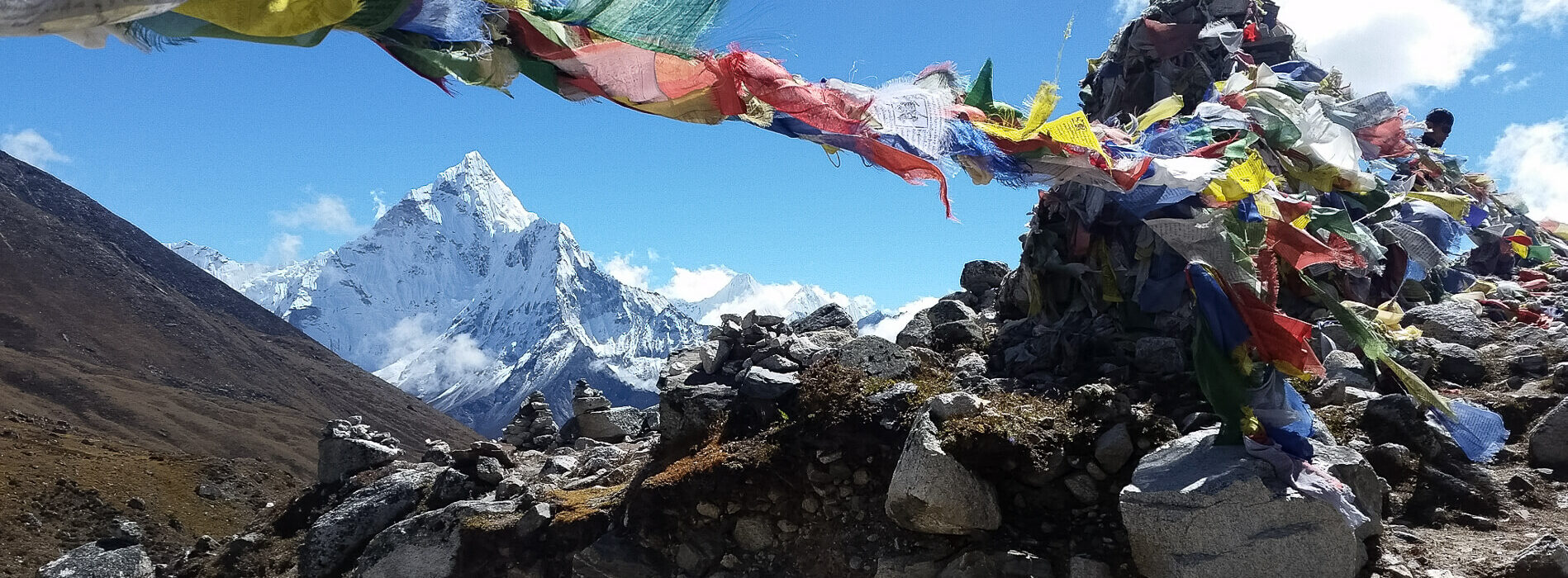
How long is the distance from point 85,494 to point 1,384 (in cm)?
3715

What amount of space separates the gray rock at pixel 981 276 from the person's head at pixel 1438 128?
724cm

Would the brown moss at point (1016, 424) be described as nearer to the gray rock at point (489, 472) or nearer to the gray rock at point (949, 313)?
the gray rock at point (949, 313)

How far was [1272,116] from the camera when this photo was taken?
31.1ft

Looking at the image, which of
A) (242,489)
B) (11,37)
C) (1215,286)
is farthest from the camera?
(242,489)

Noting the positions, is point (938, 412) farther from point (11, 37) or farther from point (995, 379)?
point (11, 37)

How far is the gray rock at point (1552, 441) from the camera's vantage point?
668 centimetres

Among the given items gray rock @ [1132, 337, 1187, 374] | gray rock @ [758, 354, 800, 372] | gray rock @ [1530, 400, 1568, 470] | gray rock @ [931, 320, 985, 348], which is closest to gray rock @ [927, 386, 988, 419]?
gray rock @ [1132, 337, 1187, 374]

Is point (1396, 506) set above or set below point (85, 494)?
below

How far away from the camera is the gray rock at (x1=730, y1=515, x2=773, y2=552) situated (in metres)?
7.87

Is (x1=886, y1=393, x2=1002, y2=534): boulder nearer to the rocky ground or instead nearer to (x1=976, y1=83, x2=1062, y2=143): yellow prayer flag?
the rocky ground

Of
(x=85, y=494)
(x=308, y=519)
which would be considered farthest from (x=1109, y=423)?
(x=85, y=494)

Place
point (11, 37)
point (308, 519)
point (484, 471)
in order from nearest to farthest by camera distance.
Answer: point (11, 37) < point (484, 471) < point (308, 519)

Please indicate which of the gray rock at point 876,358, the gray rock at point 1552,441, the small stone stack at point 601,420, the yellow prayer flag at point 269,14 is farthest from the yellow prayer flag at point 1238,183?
the small stone stack at point 601,420

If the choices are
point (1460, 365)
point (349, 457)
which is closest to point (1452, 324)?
point (1460, 365)
